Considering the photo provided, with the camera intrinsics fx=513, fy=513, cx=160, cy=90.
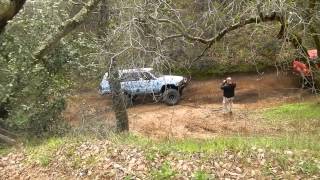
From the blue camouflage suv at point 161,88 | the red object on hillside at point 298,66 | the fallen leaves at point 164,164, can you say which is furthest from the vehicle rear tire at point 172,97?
the fallen leaves at point 164,164

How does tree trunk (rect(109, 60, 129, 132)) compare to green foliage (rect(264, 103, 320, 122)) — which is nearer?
tree trunk (rect(109, 60, 129, 132))

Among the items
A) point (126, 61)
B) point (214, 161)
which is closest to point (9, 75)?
point (126, 61)

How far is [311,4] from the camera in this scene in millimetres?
18609

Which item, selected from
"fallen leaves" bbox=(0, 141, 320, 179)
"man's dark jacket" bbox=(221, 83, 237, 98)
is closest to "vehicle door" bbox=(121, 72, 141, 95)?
"man's dark jacket" bbox=(221, 83, 237, 98)

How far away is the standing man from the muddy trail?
0.36m

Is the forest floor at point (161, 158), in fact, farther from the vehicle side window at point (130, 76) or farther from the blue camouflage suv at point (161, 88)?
the blue camouflage suv at point (161, 88)

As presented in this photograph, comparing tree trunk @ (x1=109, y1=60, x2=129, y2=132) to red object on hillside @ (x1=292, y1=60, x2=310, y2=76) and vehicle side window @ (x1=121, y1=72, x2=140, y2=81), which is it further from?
red object on hillside @ (x1=292, y1=60, x2=310, y2=76)

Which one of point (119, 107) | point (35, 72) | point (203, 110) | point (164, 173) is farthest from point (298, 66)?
point (164, 173)

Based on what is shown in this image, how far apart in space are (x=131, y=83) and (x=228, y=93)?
441 centimetres

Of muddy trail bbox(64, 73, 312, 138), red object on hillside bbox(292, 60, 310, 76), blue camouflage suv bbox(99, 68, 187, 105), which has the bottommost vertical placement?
muddy trail bbox(64, 73, 312, 138)

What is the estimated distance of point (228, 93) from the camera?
22312 millimetres

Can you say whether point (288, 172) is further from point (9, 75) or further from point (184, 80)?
point (184, 80)

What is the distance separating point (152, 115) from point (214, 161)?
1614cm

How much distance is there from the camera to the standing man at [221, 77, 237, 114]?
22141 mm
